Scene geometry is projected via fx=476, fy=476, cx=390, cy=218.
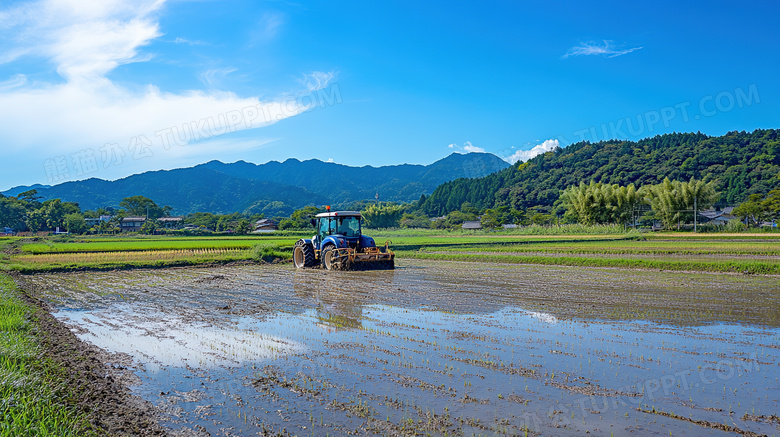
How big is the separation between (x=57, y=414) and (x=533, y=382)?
4.19 m

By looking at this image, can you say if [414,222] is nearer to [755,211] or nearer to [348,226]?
[755,211]

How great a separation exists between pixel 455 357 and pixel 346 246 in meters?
11.4

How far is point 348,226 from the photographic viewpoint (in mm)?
17219

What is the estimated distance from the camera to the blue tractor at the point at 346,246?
16703mm

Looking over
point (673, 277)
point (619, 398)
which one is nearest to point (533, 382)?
point (619, 398)

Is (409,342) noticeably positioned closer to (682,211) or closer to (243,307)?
(243,307)

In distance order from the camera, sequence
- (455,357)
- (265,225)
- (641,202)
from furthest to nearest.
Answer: (265,225)
(641,202)
(455,357)

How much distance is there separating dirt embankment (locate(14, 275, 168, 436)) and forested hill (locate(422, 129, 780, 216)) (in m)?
75.8

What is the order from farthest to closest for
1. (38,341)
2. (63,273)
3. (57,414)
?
1. (63,273)
2. (38,341)
3. (57,414)

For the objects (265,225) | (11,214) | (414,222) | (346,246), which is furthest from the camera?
(265,225)

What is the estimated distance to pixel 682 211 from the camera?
1906 inches

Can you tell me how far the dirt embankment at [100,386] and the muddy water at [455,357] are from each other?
0.20 meters

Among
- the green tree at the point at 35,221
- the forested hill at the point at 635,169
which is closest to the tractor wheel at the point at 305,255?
the forested hill at the point at 635,169

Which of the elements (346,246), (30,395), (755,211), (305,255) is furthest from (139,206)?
(30,395)
